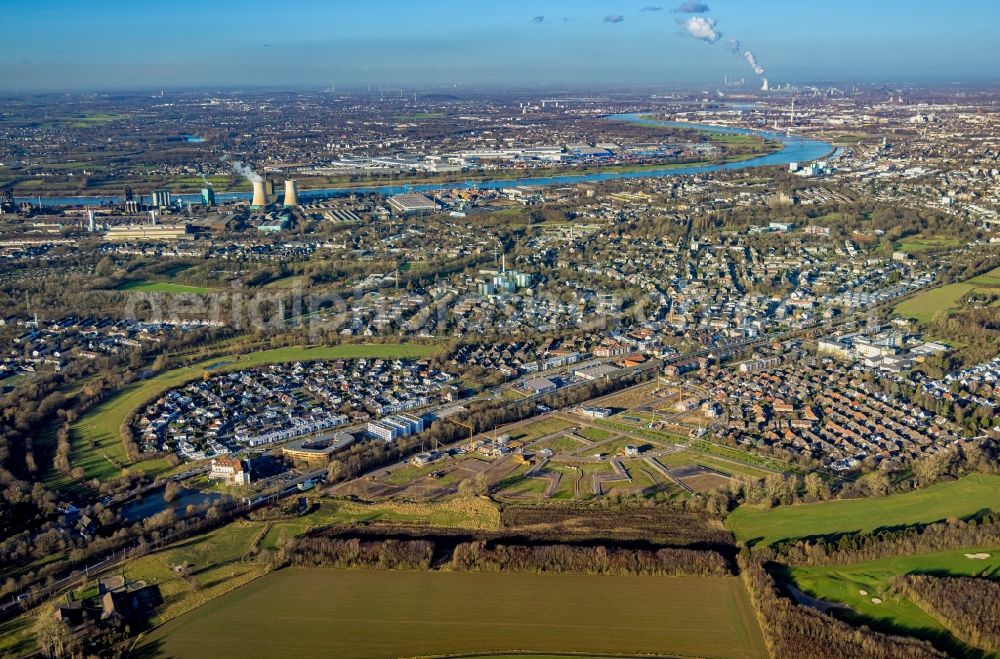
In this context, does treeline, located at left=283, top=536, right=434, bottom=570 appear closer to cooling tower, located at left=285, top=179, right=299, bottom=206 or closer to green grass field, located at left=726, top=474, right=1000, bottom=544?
green grass field, located at left=726, top=474, right=1000, bottom=544

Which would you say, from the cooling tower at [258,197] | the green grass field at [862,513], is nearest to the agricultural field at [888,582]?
the green grass field at [862,513]

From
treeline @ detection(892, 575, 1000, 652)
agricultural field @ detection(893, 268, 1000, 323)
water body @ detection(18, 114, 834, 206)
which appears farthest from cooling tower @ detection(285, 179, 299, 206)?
treeline @ detection(892, 575, 1000, 652)

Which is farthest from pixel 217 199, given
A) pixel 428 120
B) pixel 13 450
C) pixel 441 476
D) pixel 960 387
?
pixel 428 120

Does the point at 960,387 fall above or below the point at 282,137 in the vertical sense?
below

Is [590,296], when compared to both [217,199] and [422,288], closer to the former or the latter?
[422,288]

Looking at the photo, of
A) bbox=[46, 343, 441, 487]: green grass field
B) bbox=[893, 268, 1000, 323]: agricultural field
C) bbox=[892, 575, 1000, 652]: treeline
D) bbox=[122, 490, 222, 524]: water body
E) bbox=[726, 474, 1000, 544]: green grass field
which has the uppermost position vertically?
bbox=[893, 268, 1000, 323]: agricultural field

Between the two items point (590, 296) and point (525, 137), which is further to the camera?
point (525, 137)

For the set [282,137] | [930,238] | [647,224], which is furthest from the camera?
[282,137]
